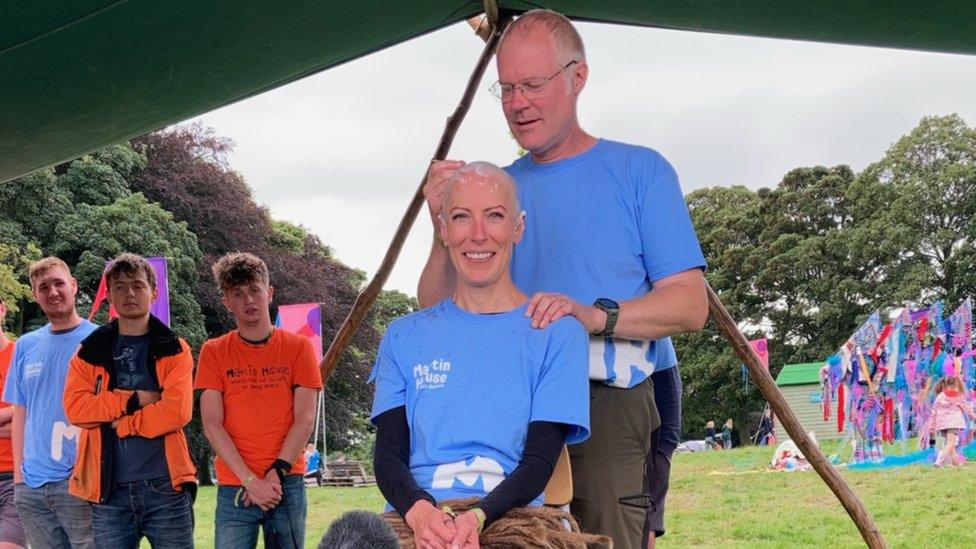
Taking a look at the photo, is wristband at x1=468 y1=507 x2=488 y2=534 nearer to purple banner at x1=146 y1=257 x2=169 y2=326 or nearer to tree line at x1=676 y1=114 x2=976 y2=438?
purple banner at x1=146 y1=257 x2=169 y2=326

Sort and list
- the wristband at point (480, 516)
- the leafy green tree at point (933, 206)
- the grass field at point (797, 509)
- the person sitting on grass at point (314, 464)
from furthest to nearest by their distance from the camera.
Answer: the leafy green tree at point (933, 206) → the person sitting on grass at point (314, 464) → the grass field at point (797, 509) → the wristband at point (480, 516)

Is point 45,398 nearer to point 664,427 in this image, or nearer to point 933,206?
point 664,427

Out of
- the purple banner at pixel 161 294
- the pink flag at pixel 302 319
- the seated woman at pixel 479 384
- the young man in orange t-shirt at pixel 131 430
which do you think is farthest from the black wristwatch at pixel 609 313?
the pink flag at pixel 302 319

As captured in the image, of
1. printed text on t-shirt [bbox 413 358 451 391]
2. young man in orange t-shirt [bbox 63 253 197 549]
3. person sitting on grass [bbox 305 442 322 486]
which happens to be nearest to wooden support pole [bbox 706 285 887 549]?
young man in orange t-shirt [bbox 63 253 197 549]

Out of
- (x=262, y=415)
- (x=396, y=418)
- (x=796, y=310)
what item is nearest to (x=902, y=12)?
(x=396, y=418)

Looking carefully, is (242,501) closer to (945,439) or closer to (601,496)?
(601,496)

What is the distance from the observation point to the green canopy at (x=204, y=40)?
9.59 feet

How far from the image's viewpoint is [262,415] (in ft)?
15.0

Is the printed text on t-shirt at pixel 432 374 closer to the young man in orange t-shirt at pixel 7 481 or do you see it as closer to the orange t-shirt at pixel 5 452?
the young man in orange t-shirt at pixel 7 481

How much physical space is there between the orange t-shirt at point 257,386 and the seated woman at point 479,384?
2.34 m

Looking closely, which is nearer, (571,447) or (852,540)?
(571,447)

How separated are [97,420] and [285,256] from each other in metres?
25.2

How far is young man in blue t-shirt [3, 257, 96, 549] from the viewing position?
4840 millimetres

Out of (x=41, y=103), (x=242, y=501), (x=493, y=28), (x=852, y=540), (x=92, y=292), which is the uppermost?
(x=92, y=292)
